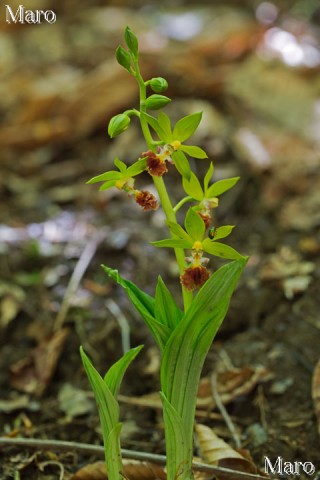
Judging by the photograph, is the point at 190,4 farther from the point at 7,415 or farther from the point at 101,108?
the point at 7,415

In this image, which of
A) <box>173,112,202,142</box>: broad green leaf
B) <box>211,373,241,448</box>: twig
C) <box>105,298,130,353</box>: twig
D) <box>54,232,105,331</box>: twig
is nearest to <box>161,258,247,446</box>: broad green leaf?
<box>173,112,202,142</box>: broad green leaf

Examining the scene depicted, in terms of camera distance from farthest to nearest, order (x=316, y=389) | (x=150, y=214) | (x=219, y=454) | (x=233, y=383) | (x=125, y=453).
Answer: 1. (x=150, y=214)
2. (x=233, y=383)
3. (x=316, y=389)
4. (x=219, y=454)
5. (x=125, y=453)

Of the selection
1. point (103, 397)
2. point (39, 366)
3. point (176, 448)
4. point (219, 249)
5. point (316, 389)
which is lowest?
point (39, 366)

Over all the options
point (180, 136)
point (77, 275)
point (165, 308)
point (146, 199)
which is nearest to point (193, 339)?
point (165, 308)

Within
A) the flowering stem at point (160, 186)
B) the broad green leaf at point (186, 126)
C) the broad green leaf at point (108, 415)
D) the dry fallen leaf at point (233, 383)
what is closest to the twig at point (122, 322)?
the dry fallen leaf at point (233, 383)

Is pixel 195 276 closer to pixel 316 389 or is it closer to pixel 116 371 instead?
pixel 116 371


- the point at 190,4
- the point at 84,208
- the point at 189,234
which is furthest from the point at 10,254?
the point at 190,4

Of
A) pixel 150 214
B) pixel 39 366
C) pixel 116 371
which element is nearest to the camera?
pixel 116 371
